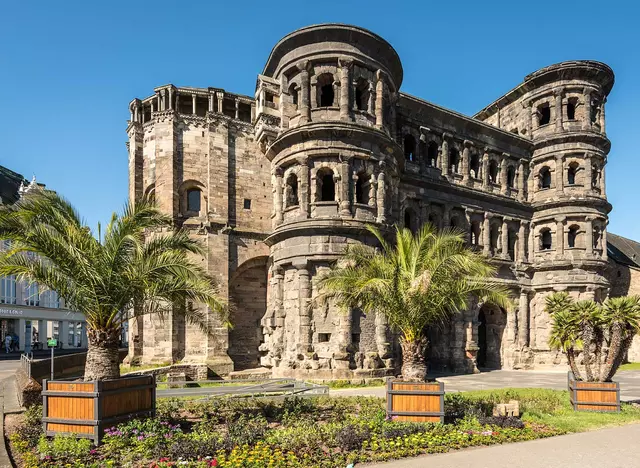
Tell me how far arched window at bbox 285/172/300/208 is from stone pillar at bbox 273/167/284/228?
42 cm

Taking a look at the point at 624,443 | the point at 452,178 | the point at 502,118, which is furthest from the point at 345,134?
the point at 502,118

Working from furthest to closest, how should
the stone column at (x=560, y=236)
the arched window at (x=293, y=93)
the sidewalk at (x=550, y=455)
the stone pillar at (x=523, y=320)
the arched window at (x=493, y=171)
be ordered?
the arched window at (x=493, y=171)
the stone column at (x=560, y=236)
the stone pillar at (x=523, y=320)
the arched window at (x=293, y=93)
the sidewalk at (x=550, y=455)

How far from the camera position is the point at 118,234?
11078mm

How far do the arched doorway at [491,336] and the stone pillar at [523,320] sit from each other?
3.30ft

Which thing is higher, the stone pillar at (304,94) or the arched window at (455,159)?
the stone pillar at (304,94)

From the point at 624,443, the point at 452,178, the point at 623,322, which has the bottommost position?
the point at 624,443

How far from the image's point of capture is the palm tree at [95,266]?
10547 mm

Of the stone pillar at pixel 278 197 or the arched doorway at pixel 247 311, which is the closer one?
the stone pillar at pixel 278 197

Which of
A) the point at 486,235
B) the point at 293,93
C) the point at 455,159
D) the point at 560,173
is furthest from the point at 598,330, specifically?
the point at 560,173

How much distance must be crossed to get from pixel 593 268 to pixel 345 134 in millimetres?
19149

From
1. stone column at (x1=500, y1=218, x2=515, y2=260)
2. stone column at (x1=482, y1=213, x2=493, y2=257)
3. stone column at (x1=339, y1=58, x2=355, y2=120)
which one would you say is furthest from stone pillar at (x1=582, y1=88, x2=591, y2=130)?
stone column at (x1=339, y1=58, x2=355, y2=120)

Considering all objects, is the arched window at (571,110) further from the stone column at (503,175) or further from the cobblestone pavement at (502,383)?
the cobblestone pavement at (502,383)

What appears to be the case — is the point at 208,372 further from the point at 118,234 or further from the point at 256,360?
the point at 118,234

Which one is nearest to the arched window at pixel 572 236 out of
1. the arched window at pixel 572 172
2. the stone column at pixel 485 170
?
the arched window at pixel 572 172
